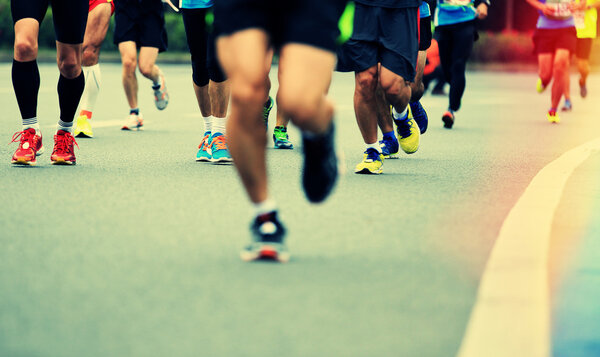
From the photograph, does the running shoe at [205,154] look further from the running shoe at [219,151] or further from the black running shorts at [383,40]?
the black running shorts at [383,40]

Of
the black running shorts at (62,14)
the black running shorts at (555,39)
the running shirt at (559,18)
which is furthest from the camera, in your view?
the black running shorts at (555,39)

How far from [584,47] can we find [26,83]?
10.5m

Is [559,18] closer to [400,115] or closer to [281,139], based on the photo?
[281,139]

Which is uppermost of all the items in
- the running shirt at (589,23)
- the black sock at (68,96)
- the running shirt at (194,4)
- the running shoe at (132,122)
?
the running shirt at (194,4)

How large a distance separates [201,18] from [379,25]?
1.41 metres

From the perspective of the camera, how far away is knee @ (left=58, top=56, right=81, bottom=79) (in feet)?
22.7

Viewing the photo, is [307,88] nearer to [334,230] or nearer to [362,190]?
[334,230]

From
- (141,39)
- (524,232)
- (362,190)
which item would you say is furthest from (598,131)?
(524,232)

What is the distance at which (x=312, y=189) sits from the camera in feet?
13.7

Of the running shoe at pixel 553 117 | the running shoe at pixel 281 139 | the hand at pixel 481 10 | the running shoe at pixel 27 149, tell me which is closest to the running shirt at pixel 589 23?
the running shoe at pixel 553 117

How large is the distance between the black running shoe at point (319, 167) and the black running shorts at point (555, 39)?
9.23 metres

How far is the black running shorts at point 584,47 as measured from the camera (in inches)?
602

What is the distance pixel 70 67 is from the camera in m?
6.96

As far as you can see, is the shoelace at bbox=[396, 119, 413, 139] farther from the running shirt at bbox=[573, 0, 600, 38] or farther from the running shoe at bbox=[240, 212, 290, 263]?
the running shirt at bbox=[573, 0, 600, 38]
